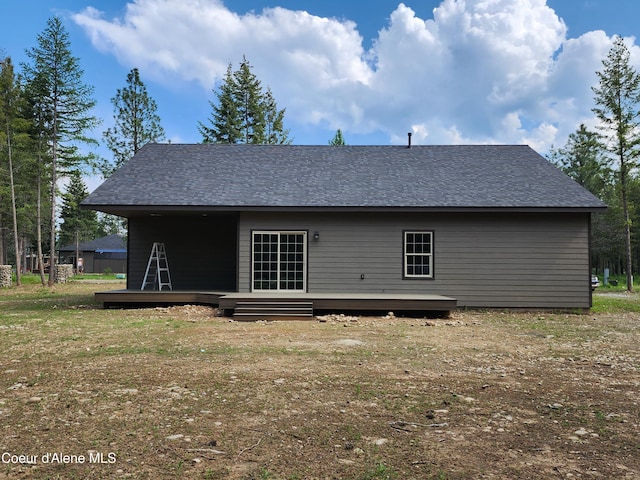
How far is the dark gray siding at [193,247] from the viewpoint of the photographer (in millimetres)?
13211

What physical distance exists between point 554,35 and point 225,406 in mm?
16657

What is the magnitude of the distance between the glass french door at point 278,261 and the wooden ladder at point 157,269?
291 centimetres

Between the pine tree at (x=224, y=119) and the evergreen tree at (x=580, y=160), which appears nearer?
the pine tree at (x=224, y=119)

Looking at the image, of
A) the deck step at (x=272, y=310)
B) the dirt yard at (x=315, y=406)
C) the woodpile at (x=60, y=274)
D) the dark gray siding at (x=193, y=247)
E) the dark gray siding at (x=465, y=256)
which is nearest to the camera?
the dirt yard at (x=315, y=406)

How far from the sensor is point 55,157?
20391 mm

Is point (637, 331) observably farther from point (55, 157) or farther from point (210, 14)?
point (55, 157)

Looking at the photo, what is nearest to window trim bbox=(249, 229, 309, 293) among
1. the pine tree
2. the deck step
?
the deck step

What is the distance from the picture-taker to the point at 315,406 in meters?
3.92

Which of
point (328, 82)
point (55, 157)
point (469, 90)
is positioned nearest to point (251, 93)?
point (328, 82)

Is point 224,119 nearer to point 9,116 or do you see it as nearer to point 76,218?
point 9,116

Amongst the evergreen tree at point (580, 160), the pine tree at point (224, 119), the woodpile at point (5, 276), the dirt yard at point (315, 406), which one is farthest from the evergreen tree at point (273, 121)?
the dirt yard at point (315, 406)

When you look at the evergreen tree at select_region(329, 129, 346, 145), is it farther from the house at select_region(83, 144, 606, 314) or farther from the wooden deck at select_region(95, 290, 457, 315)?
the wooden deck at select_region(95, 290, 457, 315)

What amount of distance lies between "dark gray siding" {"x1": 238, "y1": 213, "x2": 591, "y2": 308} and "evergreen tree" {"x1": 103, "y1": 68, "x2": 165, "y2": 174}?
1858 centimetres

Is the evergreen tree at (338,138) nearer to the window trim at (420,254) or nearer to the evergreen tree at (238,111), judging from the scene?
the evergreen tree at (238,111)
